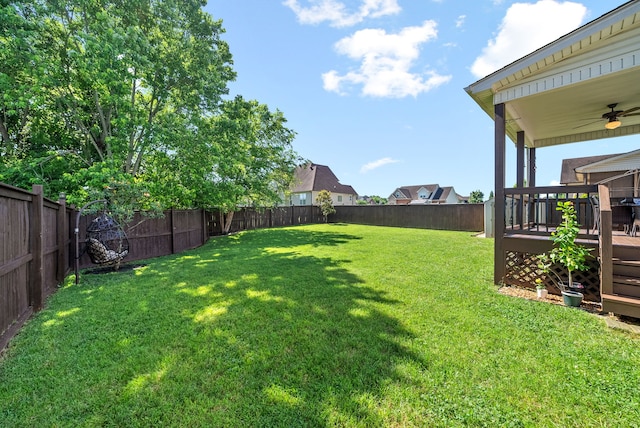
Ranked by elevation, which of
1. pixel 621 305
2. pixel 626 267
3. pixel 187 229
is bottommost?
pixel 621 305

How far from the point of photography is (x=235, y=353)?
2.48m

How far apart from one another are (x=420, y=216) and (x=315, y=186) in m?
12.4

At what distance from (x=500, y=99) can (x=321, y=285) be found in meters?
4.59

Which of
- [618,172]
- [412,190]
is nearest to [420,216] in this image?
[618,172]

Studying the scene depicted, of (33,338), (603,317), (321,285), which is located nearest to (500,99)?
(603,317)

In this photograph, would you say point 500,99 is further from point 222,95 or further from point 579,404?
point 222,95

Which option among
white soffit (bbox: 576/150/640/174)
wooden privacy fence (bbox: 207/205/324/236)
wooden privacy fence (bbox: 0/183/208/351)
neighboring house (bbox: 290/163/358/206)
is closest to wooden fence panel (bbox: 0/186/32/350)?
wooden privacy fence (bbox: 0/183/208/351)

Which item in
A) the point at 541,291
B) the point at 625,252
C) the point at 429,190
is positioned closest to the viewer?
the point at 625,252

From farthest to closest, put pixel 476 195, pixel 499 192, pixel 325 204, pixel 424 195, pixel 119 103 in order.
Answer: pixel 476 195, pixel 424 195, pixel 325 204, pixel 119 103, pixel 499 192

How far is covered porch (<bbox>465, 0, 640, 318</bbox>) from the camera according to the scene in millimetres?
3342

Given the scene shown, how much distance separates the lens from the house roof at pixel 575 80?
3.52m

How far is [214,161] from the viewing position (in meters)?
9.32

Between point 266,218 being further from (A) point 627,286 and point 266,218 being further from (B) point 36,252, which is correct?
(A) point 627,286

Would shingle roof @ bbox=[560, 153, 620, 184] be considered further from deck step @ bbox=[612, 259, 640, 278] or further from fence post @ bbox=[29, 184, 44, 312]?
fence post @ bbox=[29, 184, 44, 312]
